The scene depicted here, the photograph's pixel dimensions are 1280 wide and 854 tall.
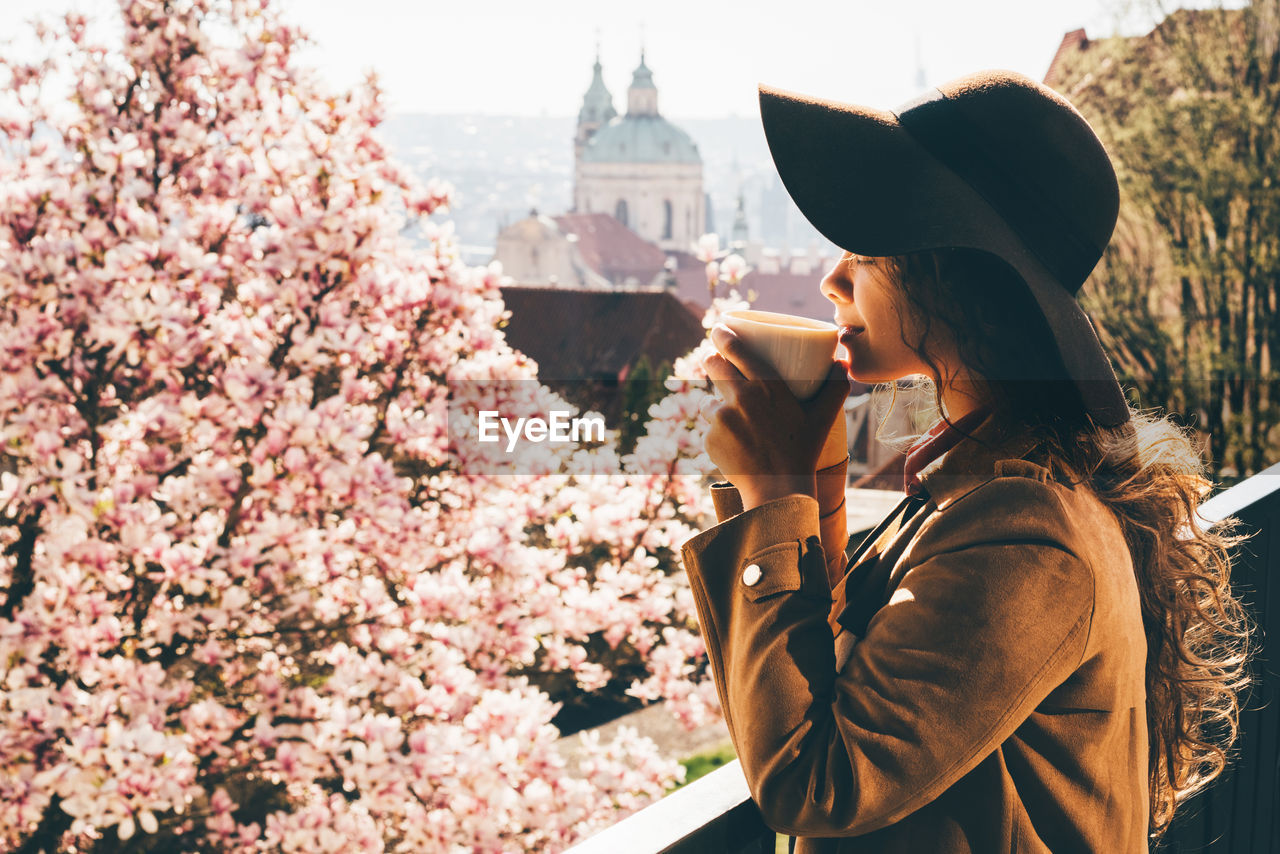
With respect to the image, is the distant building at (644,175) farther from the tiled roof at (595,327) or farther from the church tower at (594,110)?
the tiled roof at (595,327)

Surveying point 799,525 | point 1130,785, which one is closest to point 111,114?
point 799,525

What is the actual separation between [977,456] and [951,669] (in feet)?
0.78

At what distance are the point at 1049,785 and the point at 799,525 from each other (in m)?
0.30

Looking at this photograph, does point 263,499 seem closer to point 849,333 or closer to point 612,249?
point 849,333

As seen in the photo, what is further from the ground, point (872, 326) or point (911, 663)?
point (872, 326)

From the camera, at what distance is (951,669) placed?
0.85 meters

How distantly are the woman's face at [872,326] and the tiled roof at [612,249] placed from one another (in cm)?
7903

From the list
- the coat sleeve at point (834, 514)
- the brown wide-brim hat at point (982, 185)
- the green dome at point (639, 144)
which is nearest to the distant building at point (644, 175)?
the green dome at point (639, 144)

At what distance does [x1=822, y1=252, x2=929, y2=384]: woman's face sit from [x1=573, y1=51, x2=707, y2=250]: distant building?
95.2m

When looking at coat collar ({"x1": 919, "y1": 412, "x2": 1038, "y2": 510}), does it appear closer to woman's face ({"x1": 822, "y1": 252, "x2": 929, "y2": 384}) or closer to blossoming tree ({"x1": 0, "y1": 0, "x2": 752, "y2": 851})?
woman's face ({"x1": 822, "y1": 252, "x2": 929, "y2": 384})

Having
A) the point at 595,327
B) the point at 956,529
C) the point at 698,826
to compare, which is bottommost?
the point at 595,327

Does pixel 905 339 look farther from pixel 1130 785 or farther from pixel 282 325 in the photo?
pixel 282 325

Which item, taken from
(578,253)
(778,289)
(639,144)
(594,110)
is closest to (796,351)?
(578,253)

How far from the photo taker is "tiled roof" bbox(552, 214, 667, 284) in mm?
80938
